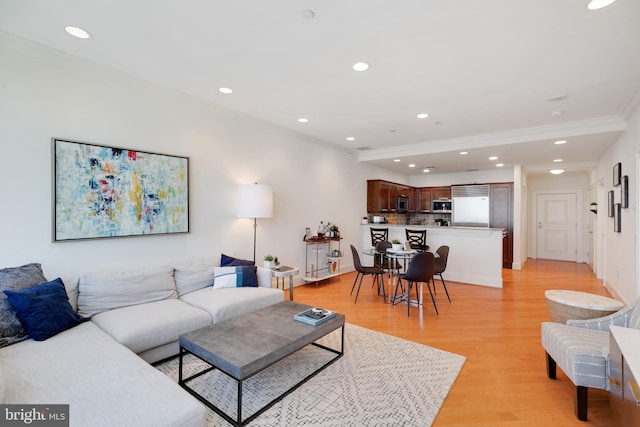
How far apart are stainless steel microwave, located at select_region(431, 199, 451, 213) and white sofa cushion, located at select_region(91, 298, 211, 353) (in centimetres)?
761

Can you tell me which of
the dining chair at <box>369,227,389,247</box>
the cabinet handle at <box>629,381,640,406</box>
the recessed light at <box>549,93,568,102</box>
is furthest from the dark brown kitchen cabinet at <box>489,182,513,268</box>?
the cabinet handle at <box>629,381,640,406</box>

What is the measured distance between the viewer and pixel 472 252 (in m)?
5.63

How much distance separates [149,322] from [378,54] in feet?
9.97

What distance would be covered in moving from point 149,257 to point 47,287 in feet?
3.54

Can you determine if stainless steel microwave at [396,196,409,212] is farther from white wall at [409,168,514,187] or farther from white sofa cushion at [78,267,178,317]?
white sofa cushion at [78,267,178,317]

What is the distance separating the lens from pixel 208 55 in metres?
2.70

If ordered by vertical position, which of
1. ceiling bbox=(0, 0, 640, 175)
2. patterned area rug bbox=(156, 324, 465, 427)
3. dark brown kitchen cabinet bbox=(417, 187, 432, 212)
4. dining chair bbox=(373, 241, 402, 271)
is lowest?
patterned area rug bbox=(156, 324, 465, 427)

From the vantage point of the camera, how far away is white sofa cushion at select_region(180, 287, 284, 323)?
2848mm

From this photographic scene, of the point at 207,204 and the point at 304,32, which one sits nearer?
the point at 304,32

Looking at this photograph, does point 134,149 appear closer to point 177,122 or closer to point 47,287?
point 177,122

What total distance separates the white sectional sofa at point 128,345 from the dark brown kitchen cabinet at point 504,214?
6.59 meters

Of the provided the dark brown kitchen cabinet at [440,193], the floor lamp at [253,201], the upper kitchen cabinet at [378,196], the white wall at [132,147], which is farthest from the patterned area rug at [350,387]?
the dark brown kitchen cabinet at [440,193]

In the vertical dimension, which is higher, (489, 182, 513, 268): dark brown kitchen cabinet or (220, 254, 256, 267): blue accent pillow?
(489, 182, 513, 268): dark brown kitchen cabinet

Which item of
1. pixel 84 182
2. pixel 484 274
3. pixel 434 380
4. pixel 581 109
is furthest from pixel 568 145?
pixel 84 182
